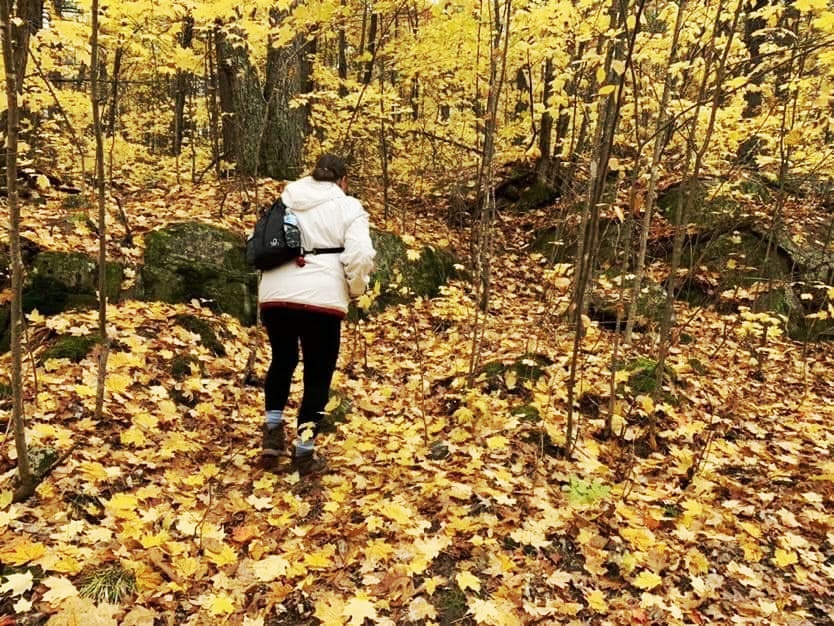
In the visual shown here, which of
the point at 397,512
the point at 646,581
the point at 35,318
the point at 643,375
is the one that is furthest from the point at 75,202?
the point at 646,581

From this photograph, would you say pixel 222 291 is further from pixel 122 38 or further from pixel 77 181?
pixel 122 38

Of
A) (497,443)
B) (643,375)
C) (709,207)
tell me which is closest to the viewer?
(497,443)

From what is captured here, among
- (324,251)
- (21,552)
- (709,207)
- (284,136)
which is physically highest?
(284,136)

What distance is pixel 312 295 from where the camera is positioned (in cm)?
342

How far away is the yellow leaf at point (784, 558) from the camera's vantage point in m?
3.16

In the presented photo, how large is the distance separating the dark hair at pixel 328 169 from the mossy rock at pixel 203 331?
223 cm

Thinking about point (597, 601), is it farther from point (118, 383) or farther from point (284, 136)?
point (284, 136)

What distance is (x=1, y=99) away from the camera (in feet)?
12.3

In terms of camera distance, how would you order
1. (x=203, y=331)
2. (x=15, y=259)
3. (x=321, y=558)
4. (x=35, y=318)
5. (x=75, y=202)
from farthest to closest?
(x=75, y=202) < (x=203, y=331) < (x=35, y=318) < (x=321, y=558) < (x=15, y=259)

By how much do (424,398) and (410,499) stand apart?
1.54 m

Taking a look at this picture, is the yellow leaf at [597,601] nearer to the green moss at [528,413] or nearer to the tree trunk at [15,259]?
the green moss at [528,413]

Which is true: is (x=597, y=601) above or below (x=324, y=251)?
below

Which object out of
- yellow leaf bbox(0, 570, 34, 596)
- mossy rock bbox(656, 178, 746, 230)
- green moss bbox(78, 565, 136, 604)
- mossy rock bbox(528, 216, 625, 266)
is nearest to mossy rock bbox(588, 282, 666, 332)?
mossy rock bbox(528, 216, 625, 266)

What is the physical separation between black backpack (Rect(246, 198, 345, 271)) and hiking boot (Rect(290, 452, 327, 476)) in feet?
4.03
